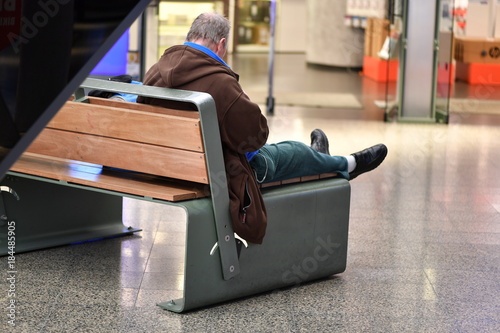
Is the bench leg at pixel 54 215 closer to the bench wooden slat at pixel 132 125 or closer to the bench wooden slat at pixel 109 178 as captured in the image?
the bench wooden slat at pixel 109 178

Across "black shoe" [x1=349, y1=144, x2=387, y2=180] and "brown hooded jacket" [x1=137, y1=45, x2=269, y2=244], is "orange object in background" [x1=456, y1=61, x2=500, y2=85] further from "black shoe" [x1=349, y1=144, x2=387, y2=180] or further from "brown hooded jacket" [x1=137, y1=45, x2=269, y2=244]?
"brown hooded jacket" [x1=137, y1=45, x2=269, y2=244]

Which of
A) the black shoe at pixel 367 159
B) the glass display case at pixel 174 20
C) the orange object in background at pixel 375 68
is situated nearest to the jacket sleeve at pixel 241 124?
the black shoe at pixel 367 159

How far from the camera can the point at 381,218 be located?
18.5ft

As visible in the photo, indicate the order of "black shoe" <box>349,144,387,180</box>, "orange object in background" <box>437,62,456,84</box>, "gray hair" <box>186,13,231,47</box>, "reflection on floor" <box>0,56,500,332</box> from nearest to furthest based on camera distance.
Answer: "reflection on floor" <box>0,56,500,332</box>, "gray hair" <box>186,13,231,47</box>, "black shoe" <box>349,144,387,180</box>, "orange object in background" <box>437,62,456,84</box>

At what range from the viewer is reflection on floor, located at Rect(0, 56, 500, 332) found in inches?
139

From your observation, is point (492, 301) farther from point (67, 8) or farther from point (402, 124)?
point (402, 124)

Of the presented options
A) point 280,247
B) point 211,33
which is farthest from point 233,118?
point 280,247

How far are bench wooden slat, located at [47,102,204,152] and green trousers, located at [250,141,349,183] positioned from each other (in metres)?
0.42

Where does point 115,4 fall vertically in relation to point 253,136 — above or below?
above

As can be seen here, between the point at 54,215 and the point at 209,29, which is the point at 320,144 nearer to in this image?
the point at 209,29

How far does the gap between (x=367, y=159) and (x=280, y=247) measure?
1062mm

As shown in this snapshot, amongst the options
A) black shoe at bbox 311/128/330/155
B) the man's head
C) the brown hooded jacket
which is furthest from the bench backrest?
black shoe at bbox 311/128/330/155

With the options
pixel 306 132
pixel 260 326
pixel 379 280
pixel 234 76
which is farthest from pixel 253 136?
pixel 306 132

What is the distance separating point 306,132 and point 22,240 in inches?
227
